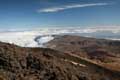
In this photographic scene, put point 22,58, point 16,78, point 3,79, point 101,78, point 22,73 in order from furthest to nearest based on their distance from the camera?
point 101,78, point 22,58, point 22,73, point 16,78, point 3,79

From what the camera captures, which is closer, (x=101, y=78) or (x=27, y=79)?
(x=27, y=79)

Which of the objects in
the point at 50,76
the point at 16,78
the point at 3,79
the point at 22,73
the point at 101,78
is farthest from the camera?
the point at 101,78

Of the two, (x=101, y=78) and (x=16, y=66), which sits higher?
(x=16, y=66)

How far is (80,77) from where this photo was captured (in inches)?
5625

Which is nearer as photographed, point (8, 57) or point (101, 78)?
point (8, 57)

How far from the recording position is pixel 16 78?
10594 cm

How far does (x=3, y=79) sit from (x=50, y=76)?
37.3 m

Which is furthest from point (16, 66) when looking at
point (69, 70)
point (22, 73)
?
point (69, 70)

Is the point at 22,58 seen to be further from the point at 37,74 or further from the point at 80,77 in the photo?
the point at 80,77

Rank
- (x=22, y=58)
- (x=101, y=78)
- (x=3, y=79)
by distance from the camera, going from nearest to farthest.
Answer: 1. (x=3, y=79)
2. (x=22, y=58)
3. (x=101, y=78)

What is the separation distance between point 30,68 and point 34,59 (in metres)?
14.0

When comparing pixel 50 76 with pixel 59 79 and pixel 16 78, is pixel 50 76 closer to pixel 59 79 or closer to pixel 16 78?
pixel 59 79

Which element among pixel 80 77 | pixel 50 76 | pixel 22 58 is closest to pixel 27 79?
pixel 50 76

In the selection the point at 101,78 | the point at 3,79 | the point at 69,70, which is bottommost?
the point at 101,78
